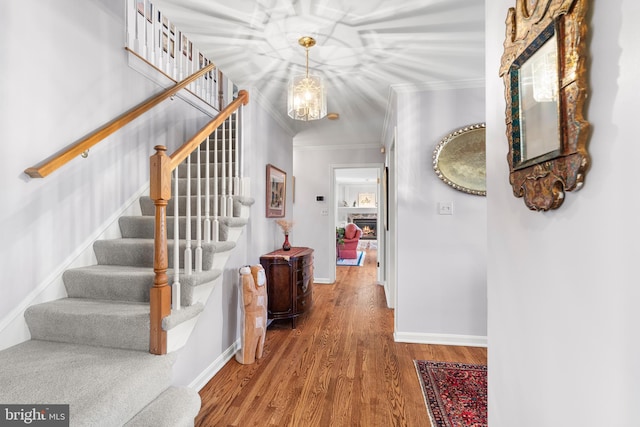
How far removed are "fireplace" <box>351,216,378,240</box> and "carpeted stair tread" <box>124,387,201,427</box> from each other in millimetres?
10224

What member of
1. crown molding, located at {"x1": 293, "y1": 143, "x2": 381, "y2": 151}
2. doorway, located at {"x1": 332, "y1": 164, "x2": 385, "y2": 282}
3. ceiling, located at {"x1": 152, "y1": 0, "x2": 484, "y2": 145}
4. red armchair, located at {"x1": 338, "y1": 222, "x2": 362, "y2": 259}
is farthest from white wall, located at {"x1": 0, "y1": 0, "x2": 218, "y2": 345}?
doorway, located at {"x1": 332, "y1": 164, "x2": 385, "y2": 282}

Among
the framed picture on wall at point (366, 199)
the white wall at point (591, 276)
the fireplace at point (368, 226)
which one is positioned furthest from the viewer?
the framed picture on wall at point (366, 199)

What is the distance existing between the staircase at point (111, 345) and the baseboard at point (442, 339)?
6.03 ft

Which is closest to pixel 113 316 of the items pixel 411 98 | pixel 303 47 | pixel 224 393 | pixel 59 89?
pixel 224 393

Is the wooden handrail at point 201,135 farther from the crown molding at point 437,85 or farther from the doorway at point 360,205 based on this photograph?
the doorway at point 360,205

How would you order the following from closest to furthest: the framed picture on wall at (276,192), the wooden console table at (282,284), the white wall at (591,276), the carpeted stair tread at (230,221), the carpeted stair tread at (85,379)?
the white wall at (591,276) < the carpeted stair tread at (85,379) < the carpeted stair tread at (230,221) < the wooden console table at (282,284) < the framed picture on wall at (276,192)

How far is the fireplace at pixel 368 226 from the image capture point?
37.5 ft

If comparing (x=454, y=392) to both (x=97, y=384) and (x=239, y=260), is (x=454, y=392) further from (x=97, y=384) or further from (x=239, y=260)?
(x=97, y=384)

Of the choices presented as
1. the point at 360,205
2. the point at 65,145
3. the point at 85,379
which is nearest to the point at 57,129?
the point at 65,145

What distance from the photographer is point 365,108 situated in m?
3.44

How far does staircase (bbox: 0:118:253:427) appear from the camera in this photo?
1139 mm

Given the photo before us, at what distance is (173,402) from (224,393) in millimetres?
690

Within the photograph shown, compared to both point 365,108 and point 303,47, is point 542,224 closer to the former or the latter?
point 303,47

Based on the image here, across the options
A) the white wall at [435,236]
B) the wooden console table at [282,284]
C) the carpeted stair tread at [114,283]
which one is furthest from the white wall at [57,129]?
the white wall at [435,236]
